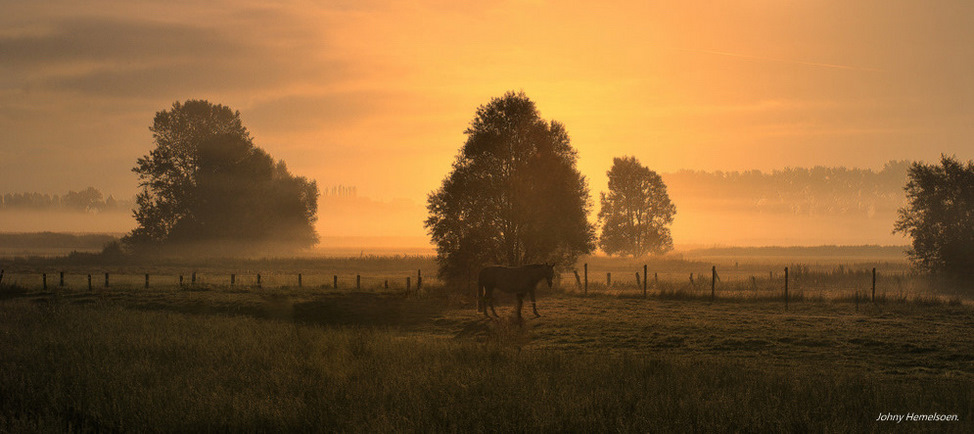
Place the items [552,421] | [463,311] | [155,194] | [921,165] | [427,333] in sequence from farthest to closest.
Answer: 1. [155,194]
2. [921,165]
3. [463,311]
4. [427,333]
5. [552,421]

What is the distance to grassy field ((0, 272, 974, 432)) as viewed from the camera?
40.0 feet

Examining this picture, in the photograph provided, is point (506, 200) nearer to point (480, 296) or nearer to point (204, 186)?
point (480, 296)

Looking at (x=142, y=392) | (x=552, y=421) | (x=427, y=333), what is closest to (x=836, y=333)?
(x=427, y=333)

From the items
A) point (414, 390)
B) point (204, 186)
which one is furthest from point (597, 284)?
point (204, 186)

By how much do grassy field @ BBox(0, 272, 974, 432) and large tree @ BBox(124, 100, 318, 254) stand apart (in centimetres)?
5185

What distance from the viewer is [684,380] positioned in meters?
14.8

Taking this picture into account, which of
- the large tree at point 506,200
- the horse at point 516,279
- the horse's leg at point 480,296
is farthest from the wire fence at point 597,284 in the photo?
the horse at point 516,279

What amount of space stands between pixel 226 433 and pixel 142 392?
10.6ft

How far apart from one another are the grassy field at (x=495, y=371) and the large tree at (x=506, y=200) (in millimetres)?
12285

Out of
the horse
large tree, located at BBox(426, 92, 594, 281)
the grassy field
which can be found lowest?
the grassy field

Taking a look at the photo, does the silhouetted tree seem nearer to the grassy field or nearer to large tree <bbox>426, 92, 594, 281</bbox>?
the grassy field

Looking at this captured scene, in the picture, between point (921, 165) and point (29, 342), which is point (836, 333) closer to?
point (29, 342)

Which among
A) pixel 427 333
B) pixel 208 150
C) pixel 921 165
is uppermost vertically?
pixel 208 150

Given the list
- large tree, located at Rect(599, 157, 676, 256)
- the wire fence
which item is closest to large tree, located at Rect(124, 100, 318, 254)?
the wire fence
